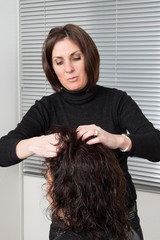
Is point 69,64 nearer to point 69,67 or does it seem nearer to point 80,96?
point 69,67

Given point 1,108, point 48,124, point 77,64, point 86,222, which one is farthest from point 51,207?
point 1,108

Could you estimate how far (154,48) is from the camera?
2094mm

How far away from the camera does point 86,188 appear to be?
108cm

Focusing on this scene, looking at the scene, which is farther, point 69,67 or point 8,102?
point 8,102

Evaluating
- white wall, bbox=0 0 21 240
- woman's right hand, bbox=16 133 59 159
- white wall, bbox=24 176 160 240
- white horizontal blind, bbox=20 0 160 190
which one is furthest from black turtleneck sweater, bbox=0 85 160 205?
white wall, bbox=24 176 160 240

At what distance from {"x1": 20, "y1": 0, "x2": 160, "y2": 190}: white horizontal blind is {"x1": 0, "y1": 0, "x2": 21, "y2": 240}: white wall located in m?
0.23

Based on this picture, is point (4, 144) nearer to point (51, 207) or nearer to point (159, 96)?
point (51, 207)

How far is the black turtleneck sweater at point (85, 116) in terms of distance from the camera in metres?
1.37

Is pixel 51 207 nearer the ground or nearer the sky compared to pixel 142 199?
nearer the sky

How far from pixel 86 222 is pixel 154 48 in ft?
4.27

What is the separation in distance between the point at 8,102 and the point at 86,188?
1652mm

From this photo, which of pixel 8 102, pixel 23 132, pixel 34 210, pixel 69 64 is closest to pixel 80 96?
pixel 69 64

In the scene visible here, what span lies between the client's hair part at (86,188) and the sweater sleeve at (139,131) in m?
0.12

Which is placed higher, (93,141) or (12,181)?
(93,141)
